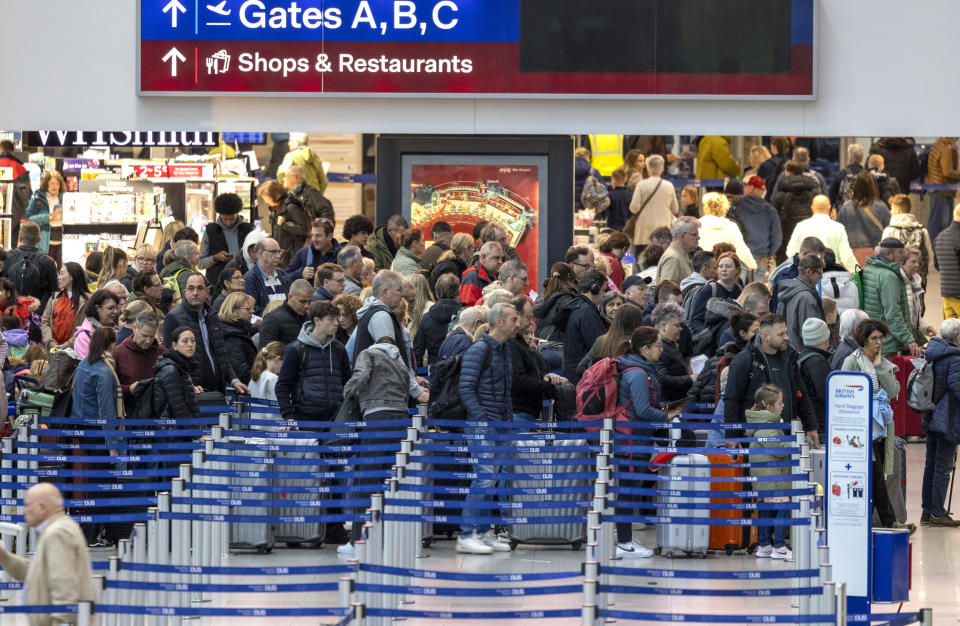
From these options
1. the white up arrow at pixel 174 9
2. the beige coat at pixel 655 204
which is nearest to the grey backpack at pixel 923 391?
the beige coat at pixel 655 204

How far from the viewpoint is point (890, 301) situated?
636 inches

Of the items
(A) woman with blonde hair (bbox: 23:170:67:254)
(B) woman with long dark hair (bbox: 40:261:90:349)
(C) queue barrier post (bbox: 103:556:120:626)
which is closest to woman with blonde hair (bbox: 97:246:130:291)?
(B) woman with long dark hair (bbox: 40:261:90:349)

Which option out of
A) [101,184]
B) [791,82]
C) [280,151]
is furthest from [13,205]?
[791,82]

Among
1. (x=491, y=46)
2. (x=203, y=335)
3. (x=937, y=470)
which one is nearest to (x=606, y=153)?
(x=491, y=46)

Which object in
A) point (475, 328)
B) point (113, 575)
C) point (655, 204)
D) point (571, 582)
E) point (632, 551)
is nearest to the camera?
point (113, 575)

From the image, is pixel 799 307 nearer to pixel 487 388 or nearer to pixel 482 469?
pixel 487 388

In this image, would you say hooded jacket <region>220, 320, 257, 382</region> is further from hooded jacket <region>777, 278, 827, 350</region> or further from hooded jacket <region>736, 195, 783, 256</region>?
hooded jacket <region>736, 195, 783, 256</region>

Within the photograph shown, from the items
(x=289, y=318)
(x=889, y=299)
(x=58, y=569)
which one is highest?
(x=889, y=299)

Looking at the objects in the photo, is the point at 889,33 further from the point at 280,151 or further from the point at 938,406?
the point at 280,151

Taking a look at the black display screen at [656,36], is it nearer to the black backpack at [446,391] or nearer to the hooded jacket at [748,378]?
the hooded jacket at [748,378]

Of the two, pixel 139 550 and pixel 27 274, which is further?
pixel 27 274

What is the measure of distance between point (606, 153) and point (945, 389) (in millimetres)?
10513

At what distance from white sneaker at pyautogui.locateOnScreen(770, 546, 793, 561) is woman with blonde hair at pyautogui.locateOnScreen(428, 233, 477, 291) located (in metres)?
4.32

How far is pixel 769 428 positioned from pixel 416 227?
19.7 feet
